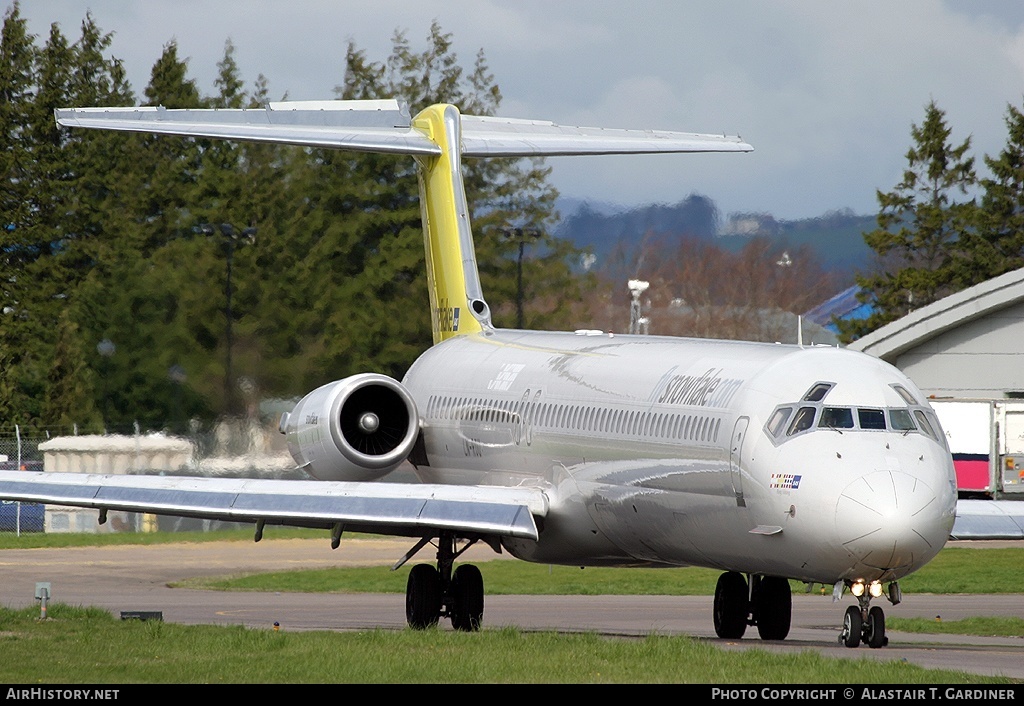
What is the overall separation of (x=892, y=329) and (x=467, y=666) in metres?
28.6

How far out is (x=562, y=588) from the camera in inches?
1134

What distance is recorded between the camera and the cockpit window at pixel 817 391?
16.0 m

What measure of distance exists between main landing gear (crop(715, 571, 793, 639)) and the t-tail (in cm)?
729

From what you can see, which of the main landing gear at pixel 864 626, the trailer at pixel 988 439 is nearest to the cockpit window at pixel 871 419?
the main landing gear at pixel 864 626

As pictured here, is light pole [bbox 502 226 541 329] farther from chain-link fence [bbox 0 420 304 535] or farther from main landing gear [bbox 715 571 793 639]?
main landing gear [bbox 715 571 793 639]

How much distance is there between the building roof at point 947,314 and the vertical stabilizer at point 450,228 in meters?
16.6

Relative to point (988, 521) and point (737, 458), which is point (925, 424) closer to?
point (737, 458)

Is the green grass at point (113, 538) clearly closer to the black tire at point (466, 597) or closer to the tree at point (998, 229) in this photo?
the black tire at point (466, 597)

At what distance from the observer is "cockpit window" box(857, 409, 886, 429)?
1571 cm

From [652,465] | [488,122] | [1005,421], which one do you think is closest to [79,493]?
[652,465]

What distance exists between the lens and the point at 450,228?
2614cm

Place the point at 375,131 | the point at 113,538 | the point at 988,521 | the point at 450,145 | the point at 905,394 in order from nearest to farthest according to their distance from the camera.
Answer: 1. the point at 905,394
2. the point at 988,521
3. the point at 375,131
4. the point at 450,145
5. the point at 113,538

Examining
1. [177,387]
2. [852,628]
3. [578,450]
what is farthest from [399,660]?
[177,387]

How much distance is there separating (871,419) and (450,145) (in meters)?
11.7
